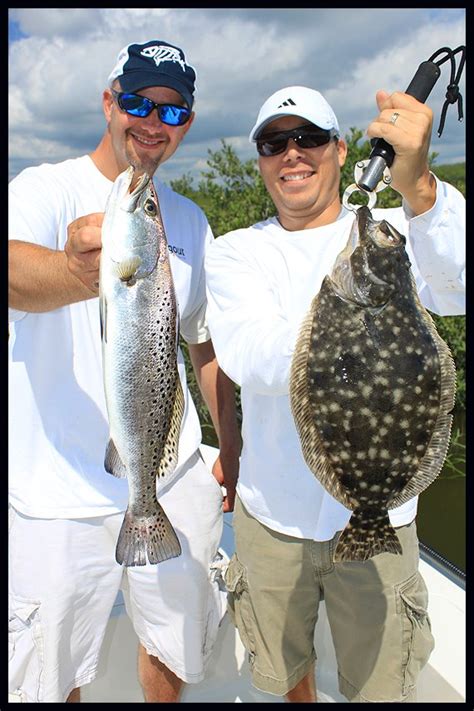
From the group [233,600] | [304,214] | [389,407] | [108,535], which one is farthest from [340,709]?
[304,214]

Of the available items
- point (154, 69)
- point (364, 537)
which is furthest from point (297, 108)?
point (364, 537)

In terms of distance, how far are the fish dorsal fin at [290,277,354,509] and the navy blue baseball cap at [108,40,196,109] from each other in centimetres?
181

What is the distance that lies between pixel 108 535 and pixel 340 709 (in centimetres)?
Result: 152

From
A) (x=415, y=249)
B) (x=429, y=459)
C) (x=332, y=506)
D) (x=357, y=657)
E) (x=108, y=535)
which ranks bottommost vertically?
(x=357, y=657)

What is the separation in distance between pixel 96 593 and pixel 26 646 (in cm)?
42

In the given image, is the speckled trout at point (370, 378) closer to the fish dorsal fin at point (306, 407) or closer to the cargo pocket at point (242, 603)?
the fish dorsal fin at point (306, 407)

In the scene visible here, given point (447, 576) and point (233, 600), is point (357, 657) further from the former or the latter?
point (447, 576)

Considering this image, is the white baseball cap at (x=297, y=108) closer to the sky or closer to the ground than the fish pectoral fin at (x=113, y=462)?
closer to the sky

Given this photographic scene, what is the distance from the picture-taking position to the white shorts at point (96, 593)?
3.17 meters

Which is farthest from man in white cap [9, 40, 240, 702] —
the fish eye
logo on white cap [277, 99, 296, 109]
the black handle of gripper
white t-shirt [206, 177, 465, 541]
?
the black handle of gripper

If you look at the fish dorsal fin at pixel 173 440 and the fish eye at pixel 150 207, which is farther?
the fish dorsal fin at pixel 173 440

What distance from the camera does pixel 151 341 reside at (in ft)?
7.31

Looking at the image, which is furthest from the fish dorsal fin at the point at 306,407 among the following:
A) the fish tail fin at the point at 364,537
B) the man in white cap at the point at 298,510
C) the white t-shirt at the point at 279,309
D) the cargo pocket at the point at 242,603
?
the cargo pocket at the point at 242,603

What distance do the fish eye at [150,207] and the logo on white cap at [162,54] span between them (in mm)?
1414
